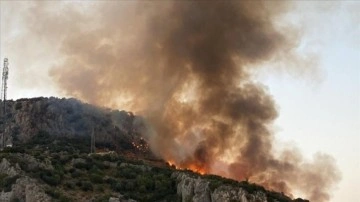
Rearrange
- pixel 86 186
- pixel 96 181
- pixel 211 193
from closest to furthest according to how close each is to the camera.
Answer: pixel 211 193
pixel 86 186
pixel 96 181

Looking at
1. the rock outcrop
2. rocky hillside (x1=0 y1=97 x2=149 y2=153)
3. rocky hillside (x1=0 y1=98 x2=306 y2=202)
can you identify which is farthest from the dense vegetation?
rocky hillside (x1=0 y1=97 x2=149 y2=153)

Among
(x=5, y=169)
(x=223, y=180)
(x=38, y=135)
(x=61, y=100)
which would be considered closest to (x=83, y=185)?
(x=5, y=169)

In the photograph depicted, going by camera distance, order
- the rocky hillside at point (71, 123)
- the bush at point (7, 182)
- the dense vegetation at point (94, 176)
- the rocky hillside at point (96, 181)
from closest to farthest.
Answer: the bush at point (7, 182) < the rocky hillside at point (96, 181) < the dense vegetation at point (94, 176) < the rocky hillside at point (71, 123)

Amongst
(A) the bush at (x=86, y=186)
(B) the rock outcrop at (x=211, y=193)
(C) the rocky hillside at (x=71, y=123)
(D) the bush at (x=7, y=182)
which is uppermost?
(C) the rocky hillside at (x=71, y=123)

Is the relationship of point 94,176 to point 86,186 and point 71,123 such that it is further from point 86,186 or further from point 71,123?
point 71,123

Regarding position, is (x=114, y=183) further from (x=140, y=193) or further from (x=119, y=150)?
(x=119, y=150)

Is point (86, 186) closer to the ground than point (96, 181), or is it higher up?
closer to the ground

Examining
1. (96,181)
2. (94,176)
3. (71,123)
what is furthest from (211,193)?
(71,123)

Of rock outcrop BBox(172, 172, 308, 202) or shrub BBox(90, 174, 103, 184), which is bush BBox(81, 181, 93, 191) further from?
rock outcrop BBox(172, 172, 308, 202)

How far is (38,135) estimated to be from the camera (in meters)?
148

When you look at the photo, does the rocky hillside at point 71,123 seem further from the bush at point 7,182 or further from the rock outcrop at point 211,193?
the rock outcrop at point 211,193

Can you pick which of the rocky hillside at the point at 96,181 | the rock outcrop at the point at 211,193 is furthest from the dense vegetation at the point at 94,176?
the rock outcrop at the point at 211,193

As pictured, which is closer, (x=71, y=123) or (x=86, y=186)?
(x=86, y=186)

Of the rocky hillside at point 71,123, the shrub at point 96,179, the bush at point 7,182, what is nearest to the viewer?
the bush at point 7,182
